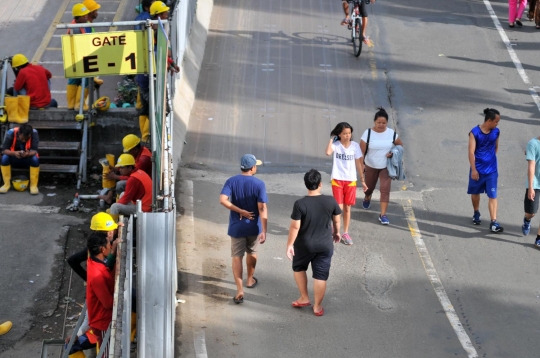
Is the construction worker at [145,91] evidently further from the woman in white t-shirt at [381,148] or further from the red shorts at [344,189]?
the red shorts at [344,189]

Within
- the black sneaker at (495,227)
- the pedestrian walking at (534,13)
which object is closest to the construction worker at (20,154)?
the black sneaker at (495,227)

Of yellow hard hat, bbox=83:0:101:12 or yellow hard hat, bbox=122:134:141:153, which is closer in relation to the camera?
yellow hard hat, bbox=122:134:141:153

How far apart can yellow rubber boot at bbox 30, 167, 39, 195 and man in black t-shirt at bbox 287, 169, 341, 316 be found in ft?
18.2

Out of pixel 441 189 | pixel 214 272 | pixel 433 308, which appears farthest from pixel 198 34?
pixel 433 308

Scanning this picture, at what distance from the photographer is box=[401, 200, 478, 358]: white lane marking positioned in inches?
354

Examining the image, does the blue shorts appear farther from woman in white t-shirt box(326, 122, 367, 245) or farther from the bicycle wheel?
the bicycle wheel

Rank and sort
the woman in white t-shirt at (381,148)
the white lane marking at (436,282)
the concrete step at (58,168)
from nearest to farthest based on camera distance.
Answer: the white lane marking at (436,282), the woman in white t-shirt at (381,148), the concrete step at (58,168)

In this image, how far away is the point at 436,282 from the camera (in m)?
10.2

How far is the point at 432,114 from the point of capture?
48.5 feet

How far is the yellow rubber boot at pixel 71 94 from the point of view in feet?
45.4

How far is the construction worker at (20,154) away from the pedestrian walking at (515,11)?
10682mm

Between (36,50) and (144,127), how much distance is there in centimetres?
552

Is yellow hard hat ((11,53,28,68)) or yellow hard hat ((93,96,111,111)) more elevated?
yellow hard hat ((11,53,28,68))

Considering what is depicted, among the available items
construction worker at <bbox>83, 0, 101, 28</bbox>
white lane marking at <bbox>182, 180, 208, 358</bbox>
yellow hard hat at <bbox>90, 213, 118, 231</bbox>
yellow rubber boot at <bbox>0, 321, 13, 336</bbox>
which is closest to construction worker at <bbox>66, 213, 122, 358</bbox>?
yellow hard hat at <bbox>90, 213, 118, 231</bbox>
